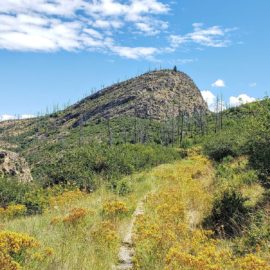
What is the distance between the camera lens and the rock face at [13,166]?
2256 cm

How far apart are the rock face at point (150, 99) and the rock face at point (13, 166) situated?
117261 mm

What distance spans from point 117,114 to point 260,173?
133174 mm

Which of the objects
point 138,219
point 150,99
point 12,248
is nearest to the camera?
point 12,248

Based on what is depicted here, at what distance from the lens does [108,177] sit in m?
22.0

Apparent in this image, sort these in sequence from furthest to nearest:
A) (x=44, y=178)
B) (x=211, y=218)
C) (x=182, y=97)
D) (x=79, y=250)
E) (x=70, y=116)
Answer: (x=70, y=116), (x=182, y=97), (x=44, y=178), (x=211, y=218), (x=79, y=250)

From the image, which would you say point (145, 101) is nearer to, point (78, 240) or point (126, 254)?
point (126, 254)

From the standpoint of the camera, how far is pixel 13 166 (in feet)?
76.0

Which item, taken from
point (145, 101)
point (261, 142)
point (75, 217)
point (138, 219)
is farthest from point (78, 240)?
point (145, 101)

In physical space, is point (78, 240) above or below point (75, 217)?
below

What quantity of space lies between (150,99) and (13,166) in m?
128

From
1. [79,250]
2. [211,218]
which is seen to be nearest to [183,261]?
[79,250]

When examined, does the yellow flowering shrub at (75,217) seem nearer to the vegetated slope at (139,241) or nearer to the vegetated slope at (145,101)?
the vegetated slope at (139,241)

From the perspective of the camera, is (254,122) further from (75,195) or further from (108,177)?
(108,177)

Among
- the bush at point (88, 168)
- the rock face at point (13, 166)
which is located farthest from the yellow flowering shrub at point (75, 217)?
the rock face at point (13, 166)
